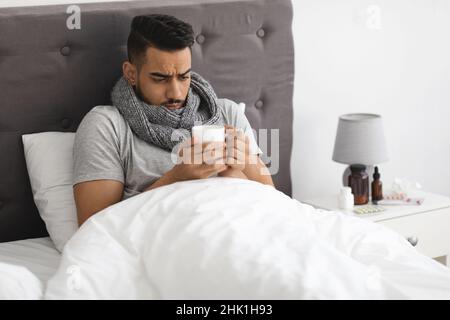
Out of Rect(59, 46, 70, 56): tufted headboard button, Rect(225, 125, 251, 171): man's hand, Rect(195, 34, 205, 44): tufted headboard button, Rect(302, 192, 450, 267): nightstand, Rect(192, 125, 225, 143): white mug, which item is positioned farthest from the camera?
Rect(302, 192, 450, 267): nightstand

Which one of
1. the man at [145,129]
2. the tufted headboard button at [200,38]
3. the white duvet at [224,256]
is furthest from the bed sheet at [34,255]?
the tufted headboard button at [200,38]

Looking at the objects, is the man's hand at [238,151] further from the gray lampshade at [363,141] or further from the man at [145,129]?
the gray lampshade at [363,141]

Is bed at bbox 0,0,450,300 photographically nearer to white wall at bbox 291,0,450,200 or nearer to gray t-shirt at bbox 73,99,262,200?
gray t-shirt at bbox 73,99,262,200

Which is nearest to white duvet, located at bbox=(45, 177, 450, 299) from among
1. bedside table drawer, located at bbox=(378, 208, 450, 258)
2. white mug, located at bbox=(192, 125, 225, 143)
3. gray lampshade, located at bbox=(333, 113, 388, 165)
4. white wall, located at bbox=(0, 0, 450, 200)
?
white mug, located at bbox=(192, 125, 225, 143)

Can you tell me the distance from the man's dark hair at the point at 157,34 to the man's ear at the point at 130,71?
0.02m

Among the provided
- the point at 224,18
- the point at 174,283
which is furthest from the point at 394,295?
the point at 224,18

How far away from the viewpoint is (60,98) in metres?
2.32

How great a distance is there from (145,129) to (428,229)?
1106mm

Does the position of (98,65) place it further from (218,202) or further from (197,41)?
(218,202)

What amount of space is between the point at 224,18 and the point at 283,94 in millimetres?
346

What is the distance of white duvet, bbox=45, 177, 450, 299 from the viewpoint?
1.50m

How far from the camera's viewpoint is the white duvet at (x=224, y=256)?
1497mm

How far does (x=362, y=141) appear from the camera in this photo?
272 centimetres

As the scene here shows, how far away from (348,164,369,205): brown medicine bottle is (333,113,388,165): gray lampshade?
0.04 metres
